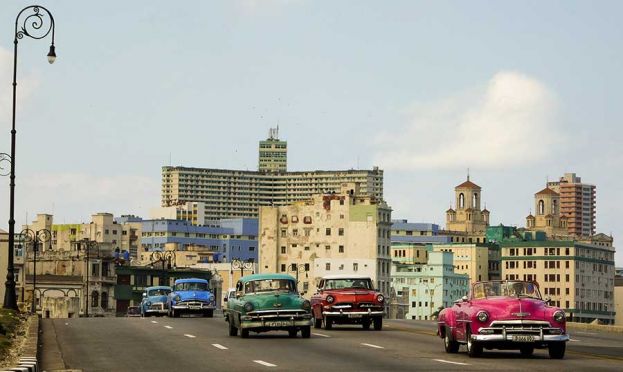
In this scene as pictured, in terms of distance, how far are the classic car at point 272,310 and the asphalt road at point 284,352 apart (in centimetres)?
45

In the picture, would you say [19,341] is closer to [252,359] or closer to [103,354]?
[103,354]

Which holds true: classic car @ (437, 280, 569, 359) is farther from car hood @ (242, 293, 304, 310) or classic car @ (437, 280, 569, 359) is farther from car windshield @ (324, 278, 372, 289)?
car windshield @ (324, 278, 372, 289)

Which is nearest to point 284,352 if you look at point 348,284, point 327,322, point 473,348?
point 473,348

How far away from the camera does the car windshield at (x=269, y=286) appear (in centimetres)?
4281

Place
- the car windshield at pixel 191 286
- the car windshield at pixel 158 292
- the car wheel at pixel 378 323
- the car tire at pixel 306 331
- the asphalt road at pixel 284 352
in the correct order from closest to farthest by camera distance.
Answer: the asphalt road at pixel 284 352, the car tire at pixel 306 331, the car wheel at pixel 378 323, the car windshield at pixel 191 286, the car windshield at pixel 158 292

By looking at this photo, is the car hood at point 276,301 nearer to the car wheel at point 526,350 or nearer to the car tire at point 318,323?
the car tire at point 318,323

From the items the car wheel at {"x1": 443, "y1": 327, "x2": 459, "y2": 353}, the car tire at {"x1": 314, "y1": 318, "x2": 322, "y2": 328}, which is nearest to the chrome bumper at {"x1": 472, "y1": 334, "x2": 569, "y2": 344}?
the car wheel at {"x1": 443, "y1": 327, "x2": 459, "y2": 353}

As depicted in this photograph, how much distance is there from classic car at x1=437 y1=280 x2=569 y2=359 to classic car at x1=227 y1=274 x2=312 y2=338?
10.0m

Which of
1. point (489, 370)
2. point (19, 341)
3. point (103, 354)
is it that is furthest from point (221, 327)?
point (489, 370)

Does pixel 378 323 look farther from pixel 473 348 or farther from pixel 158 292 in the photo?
pixel 158 292

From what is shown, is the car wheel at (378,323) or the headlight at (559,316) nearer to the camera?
the headlight at (559,316)

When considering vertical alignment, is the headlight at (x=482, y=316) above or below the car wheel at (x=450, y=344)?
above

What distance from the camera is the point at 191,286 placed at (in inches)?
2717

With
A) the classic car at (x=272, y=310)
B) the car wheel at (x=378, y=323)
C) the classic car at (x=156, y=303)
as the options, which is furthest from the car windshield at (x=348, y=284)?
the classic car at (x=156, y=303)
